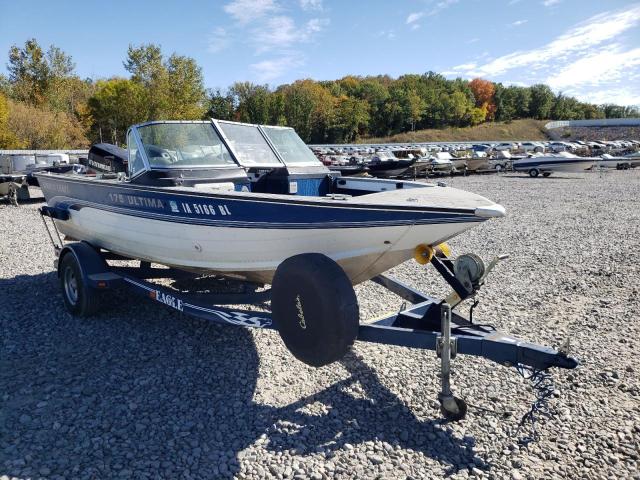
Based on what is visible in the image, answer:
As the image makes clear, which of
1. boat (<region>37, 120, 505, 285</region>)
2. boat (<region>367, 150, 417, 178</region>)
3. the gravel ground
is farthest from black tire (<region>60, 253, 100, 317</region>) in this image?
boat (<region>367, 150, 417, 178</region>)

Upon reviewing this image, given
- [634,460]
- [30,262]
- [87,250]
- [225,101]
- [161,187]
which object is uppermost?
[225,101]

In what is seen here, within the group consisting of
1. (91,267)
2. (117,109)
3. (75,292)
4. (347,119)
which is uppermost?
(347,119)

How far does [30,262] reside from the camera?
7.32 m

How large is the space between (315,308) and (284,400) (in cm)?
86

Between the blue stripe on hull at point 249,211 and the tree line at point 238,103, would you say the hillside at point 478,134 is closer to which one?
the tree line at point 238,103

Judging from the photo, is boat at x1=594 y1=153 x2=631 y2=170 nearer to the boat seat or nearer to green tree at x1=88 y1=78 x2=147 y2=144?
green tree at x1=88 y1=78 x2=147 y2=144

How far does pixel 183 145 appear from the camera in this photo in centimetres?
499

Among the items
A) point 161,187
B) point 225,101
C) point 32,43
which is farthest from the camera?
point 225,101

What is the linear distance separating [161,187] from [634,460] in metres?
4.10

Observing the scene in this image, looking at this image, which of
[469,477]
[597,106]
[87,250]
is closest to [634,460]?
[469,477]

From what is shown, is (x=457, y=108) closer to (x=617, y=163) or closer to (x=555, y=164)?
(x=617, y=163)

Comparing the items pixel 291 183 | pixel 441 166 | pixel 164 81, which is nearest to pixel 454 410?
pixel 291 183

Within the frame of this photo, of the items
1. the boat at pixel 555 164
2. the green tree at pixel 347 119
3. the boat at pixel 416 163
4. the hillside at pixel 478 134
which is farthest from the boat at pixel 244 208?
the hillside at pixel 478 134

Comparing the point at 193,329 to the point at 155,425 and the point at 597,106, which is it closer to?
the point at 155,425
